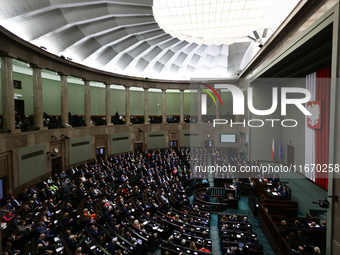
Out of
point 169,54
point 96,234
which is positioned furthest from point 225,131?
point 96,234

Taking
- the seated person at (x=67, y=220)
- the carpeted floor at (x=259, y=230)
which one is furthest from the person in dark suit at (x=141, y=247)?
the carpeted floor at (x=259, y=230)

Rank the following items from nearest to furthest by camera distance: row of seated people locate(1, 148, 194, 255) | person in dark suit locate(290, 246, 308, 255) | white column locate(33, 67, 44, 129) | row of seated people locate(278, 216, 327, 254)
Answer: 1. person in dark suit locate(290, 246, 308, 255)
2. row of seated people locate(278, 216, 327, 254)
3. row of seated people locate(1, 148, 194, 255)
4. white column locate(33, 67, 44, 129)

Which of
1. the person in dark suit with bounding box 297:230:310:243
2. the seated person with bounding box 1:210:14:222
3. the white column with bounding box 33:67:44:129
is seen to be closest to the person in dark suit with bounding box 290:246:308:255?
the person in dark suit with bounding box 297:230:310:243

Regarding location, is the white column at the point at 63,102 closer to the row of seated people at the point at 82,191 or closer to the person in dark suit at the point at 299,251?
the row of seated people at the point at 82,191

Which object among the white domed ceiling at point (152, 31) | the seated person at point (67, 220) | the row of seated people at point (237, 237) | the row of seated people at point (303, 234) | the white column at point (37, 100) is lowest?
the row of seated people at point (237, 237)

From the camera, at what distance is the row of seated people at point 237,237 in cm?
780

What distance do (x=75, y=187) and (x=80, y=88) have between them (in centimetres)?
1545

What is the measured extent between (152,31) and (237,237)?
15034 millimetres

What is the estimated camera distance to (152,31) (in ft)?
55.1

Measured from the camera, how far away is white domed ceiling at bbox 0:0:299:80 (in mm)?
12016

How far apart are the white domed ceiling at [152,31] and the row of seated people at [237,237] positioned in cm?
1016

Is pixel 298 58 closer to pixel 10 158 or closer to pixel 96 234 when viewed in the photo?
pixel 96 234

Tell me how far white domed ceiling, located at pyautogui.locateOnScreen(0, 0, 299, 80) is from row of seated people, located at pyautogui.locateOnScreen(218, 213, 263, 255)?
10.2 meters

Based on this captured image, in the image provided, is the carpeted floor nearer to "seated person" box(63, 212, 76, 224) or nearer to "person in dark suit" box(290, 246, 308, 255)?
"person in dark suit" box(290, 246, 308, 255)
